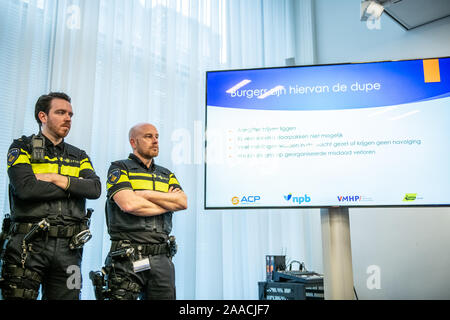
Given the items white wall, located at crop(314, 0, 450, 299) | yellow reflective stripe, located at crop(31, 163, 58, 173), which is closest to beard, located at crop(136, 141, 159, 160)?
yellow reflective stripe, located at crop(31, 163, 58, 173)

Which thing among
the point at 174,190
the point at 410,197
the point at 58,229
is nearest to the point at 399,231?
the point at 410,197

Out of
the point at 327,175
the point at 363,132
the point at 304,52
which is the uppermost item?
the point at 304,52

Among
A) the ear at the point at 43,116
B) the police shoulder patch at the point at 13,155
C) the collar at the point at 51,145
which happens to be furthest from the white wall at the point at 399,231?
the police shoulder patch at the point at 13,155

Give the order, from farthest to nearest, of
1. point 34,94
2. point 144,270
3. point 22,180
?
point 34,94, point 144,270, point 22,180

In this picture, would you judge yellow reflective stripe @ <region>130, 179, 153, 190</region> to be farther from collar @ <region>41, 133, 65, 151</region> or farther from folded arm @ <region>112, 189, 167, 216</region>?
collar @ <region>41, 133, 65, 151</region>

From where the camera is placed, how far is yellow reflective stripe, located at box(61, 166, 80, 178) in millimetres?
2110

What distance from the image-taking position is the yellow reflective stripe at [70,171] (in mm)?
2110

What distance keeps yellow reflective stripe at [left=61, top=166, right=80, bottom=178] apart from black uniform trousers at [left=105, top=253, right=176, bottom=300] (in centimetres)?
50

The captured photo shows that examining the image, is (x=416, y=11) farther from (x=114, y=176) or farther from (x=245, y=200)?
(x=114, y=176)

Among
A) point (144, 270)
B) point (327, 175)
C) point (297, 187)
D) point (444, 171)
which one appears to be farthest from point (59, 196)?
point (444, 171)
